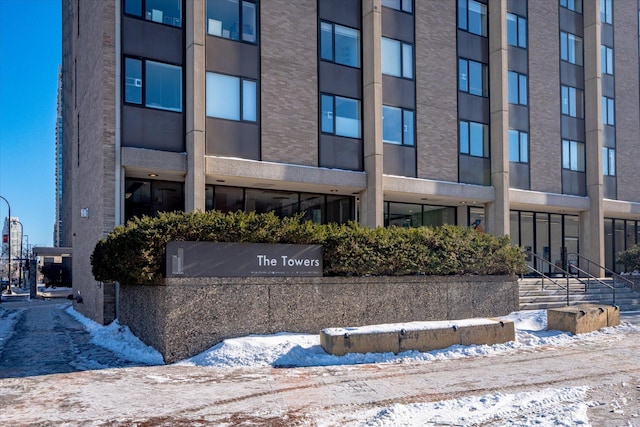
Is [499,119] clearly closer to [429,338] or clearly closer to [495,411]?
[429,338]

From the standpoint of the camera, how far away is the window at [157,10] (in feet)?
57.8

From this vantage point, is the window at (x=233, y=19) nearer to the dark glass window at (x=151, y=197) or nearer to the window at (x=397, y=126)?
the dark glass window at (x=151, y=197)

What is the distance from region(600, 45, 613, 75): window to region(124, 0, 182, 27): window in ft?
73.4

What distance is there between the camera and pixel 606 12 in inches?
1222

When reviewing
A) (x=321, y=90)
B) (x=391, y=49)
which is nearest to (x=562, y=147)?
(x=391, y=49)

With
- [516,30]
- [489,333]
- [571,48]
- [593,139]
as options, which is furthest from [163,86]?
[593,139]

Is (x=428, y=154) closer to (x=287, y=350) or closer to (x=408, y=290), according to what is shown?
(x=408, y=290)

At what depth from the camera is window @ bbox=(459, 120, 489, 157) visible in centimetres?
2414

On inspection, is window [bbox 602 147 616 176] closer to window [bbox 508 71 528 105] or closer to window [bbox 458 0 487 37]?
window [bbox 508 71 528 105]

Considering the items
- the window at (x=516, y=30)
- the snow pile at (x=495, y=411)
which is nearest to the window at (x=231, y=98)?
the snow pile at (x=495, y=411)

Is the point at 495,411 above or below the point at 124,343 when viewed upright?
above

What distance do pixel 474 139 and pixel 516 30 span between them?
239 inches

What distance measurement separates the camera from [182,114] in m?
18.0

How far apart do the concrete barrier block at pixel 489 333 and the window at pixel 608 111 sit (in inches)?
842
